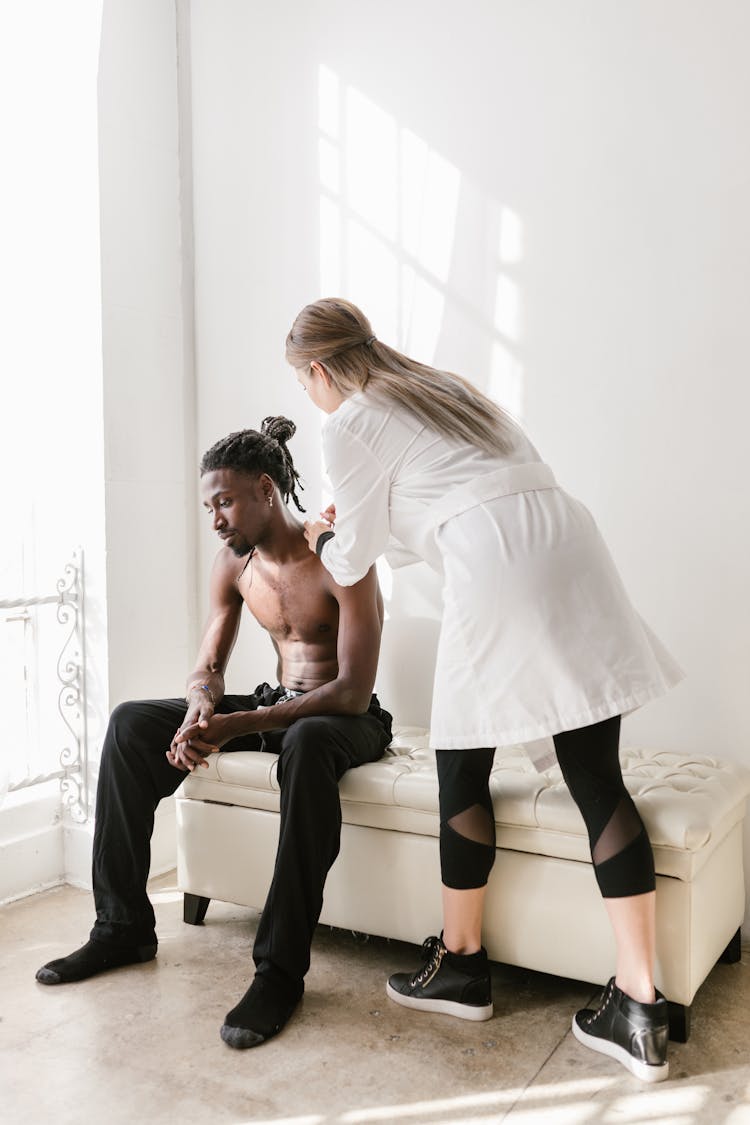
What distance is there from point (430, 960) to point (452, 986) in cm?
7

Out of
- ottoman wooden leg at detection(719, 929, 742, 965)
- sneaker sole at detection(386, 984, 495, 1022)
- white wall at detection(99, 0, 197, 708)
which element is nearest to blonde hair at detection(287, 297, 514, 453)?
white wall at detection(99, 0, 197, 708)

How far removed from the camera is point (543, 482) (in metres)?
2.08

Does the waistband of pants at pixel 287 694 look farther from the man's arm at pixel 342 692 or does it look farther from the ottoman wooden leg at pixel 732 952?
the ottoman wooden leg at pixel 732 952

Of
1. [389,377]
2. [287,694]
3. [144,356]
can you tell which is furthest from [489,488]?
[144,356]

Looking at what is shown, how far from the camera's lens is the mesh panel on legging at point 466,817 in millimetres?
2146

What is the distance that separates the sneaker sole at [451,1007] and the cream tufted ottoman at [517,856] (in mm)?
128

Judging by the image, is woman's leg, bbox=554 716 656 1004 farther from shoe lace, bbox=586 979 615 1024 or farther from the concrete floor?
the concrete floor

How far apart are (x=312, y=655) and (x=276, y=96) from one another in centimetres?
176

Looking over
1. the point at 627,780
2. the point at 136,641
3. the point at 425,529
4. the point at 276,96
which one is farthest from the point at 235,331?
the point at 627,780

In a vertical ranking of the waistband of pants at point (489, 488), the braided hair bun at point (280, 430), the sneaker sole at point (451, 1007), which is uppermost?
the braided hair bun at point (280, 430)

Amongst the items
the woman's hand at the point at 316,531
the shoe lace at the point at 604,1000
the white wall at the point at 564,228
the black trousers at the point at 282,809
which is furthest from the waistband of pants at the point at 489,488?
the shoe lace at the point at 604,1000

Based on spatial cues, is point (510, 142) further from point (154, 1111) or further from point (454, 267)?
point (154, 1111)

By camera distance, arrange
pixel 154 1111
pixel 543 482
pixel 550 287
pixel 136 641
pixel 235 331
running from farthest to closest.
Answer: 1. pixel 235 331
2. pixel 136 641
3. pixel 550 287
4. pixel 543 482
5. pixel 154 1111

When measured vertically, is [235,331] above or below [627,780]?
above
